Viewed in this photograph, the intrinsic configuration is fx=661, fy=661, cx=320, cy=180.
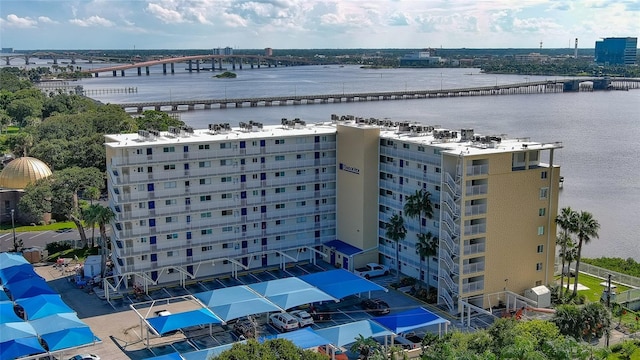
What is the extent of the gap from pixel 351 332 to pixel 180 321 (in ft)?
32.8

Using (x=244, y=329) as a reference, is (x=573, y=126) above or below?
above

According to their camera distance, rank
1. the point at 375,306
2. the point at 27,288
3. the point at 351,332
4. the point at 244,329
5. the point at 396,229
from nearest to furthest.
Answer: the point at 351,332 < the point at 244,329 < the point at 27,288 < the point at 375,306 < the point at 396,229

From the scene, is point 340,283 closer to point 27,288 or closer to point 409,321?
point 409,321

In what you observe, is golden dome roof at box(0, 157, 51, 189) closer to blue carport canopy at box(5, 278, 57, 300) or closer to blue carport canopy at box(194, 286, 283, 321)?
blue carport canopy at box(5, 278, 57, 300)

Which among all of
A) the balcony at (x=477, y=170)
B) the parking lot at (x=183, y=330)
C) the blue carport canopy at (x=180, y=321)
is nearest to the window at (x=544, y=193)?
the balcony at (x=477, y=170)

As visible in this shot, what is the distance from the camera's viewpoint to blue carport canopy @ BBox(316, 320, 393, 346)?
119ft

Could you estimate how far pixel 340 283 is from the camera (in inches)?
1754

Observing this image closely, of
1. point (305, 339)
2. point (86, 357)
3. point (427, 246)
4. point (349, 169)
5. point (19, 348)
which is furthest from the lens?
point (349, 169)

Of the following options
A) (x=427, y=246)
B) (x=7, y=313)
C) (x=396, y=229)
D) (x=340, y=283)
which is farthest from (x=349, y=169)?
(x=7, y=313)

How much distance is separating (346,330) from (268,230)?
16867 millimetres

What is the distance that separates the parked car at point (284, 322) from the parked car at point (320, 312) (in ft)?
7.15

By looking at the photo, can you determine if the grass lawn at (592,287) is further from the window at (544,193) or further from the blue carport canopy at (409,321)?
the blue carport canopy at (409,321)

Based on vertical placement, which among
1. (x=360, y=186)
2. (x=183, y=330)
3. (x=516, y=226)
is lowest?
(x=183, y=330)

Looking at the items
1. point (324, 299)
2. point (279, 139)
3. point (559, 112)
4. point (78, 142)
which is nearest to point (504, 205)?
point (324, 299)
